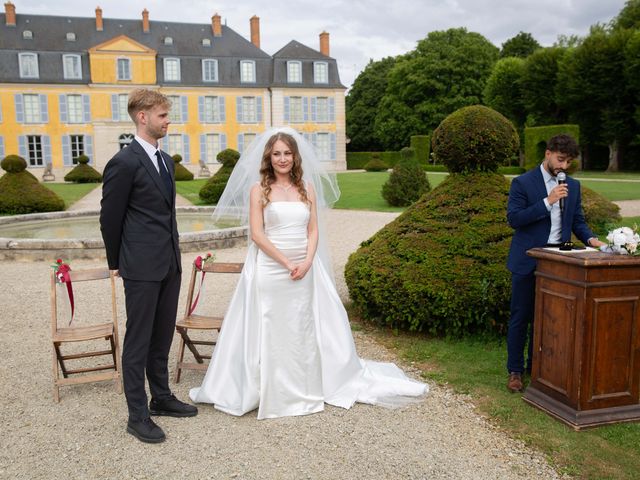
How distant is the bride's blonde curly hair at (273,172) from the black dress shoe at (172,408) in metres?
1.33

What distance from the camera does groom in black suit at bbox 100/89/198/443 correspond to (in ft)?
10.1

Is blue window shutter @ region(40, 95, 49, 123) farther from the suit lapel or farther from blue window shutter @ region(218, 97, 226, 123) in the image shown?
the suit lapel

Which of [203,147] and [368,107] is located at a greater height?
[368,107]

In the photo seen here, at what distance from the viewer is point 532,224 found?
11.8 ft

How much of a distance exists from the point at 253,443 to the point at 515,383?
5.83 feet

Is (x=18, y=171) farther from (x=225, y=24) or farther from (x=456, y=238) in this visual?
(x=225, y=24)

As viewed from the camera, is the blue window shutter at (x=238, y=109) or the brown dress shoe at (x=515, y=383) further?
the blue window shutter at (x=238, y=109)

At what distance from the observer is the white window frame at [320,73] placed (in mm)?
36438

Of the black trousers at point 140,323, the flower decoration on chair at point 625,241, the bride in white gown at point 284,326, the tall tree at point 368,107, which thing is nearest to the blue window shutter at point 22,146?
the tall tree at point 368,107

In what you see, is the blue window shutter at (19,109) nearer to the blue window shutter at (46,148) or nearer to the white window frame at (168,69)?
the blue window shutter at (46,148)

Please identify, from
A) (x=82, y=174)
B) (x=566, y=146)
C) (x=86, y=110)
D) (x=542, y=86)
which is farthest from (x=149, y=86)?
(x=566, y=146)

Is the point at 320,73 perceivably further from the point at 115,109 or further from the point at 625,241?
the point at 625,241

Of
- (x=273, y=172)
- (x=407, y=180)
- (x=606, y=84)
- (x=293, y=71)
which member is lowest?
(x=407, y=180)

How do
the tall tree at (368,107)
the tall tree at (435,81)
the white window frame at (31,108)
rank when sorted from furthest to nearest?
the tall tree at (368,107), the tall tree at (435,81), the white window frame at (31,108)
